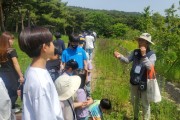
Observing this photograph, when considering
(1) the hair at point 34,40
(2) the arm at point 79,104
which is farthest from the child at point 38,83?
(2) the arm at point 79,104

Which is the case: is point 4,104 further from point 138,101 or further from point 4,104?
point 138,101

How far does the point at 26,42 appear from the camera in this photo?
7.89 feet

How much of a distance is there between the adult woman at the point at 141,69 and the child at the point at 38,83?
3.11 metres

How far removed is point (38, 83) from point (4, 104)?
824 mm

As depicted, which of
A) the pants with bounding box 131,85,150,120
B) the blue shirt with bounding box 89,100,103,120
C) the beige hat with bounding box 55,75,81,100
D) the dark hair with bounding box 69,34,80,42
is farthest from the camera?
the dark hair with bounding box 69,34,80,42

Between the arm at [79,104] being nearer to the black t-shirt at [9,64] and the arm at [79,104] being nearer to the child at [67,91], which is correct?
the child at [67,91]

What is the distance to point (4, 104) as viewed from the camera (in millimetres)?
2986

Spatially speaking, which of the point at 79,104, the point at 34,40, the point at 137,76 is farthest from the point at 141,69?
the point at 34,40

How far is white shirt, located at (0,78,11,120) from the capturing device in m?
2.96

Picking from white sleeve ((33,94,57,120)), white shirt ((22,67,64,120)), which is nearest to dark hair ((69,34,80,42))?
white shirt ((22,67,64,120))

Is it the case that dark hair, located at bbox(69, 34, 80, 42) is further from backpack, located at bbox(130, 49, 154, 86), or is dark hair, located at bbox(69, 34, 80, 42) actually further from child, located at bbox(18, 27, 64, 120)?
child, located at bbox(18, 27, 64, 120)

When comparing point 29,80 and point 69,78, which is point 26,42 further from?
point 69,78

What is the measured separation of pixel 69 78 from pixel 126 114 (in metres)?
3.34

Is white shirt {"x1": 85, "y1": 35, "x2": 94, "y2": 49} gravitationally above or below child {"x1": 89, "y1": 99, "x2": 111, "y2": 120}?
below
